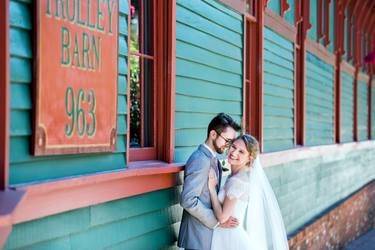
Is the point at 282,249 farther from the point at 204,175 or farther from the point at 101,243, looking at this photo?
the point at 101,243

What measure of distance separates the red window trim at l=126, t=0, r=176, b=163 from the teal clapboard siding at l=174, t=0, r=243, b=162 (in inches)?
7.1

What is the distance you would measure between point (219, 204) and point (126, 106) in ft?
3.33

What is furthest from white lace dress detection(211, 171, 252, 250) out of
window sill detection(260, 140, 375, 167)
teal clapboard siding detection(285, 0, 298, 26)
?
teal clapboard siding detection(285, 0, 298, 26)

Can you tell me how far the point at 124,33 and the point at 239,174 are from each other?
128 centimetres

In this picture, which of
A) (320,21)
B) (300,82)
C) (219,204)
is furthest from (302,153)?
(219,204)

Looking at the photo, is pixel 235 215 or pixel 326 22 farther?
pixel 326 22

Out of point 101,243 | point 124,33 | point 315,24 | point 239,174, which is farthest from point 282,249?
point 315,24

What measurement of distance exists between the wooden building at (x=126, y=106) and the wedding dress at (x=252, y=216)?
438 mm

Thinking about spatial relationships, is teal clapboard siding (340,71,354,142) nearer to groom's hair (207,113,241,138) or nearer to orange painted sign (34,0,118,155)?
groom's hair (207,113,241,138)

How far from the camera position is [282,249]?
17.0ft

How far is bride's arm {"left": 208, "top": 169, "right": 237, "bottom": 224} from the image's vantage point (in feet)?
14.5

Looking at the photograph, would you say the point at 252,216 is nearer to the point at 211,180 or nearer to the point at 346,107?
the point at 211,180

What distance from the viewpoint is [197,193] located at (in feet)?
14.6

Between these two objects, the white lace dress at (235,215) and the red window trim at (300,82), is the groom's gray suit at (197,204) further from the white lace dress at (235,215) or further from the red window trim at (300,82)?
the red window trim at (300,82)
